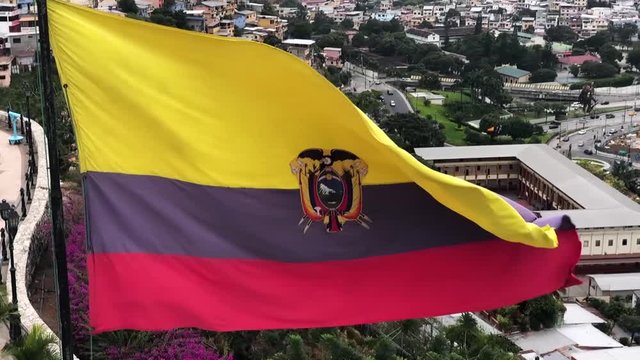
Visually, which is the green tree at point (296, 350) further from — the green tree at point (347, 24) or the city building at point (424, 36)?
the green tree at point (347, 24)

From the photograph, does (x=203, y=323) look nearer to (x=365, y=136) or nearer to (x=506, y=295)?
(x=365, y=136)

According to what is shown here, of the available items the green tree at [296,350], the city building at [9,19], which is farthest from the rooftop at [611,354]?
the city building at [9,19]

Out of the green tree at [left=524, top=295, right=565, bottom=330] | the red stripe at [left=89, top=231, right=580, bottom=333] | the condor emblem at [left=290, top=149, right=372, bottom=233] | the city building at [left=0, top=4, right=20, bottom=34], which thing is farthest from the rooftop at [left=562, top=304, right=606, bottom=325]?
the city building at [left=0, top=4, right=20, bottom=34]

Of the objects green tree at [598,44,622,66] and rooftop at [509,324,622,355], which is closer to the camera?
rooftop at [509,324,622,355]

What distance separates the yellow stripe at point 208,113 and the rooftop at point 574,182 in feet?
49.2

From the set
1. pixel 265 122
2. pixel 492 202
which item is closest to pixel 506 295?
pixel 492 202

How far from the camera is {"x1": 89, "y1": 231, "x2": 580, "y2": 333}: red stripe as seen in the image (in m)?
3.17

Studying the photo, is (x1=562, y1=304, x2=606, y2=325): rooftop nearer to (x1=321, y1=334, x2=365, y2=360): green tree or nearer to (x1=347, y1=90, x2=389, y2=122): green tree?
(x1=321, y1=334, x2=365, y2=360): green tree

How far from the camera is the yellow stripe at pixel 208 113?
300 cm

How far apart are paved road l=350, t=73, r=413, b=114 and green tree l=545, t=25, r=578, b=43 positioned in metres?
21.6

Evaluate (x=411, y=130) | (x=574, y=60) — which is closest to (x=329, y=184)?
(x=411, y=130)

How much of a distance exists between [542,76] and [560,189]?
28102mm

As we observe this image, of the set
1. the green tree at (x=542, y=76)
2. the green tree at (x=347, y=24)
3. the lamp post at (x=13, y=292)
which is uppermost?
the lamp post at (x=13, y=292)

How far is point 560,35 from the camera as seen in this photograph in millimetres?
63812
